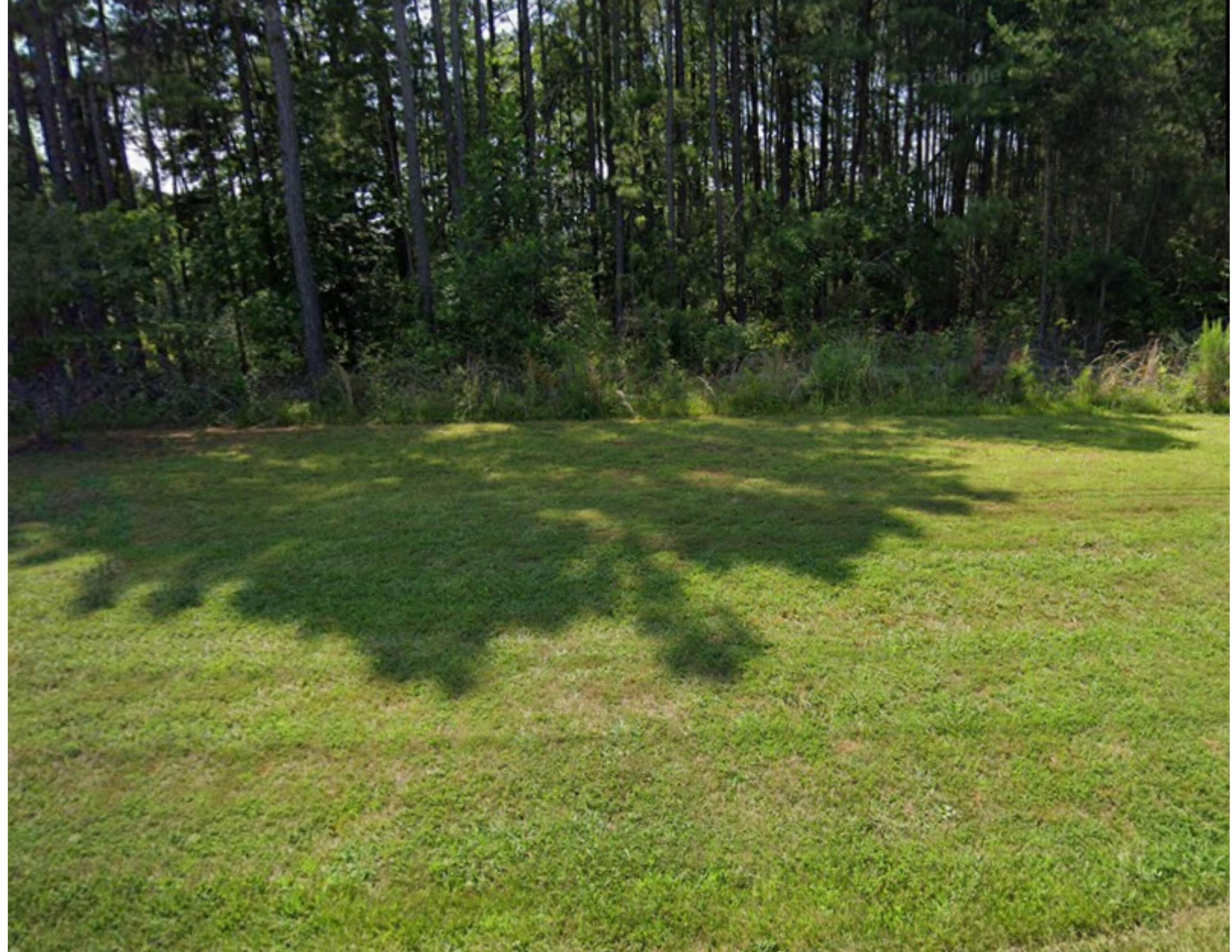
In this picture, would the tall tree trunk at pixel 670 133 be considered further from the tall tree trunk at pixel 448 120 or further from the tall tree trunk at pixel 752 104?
the tall tree trunk at pixel 448 120

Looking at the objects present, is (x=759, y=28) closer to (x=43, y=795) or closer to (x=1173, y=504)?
(x=1173, y=504)

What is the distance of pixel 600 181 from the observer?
607 inches

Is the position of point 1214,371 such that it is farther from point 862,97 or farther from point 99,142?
point 99,142

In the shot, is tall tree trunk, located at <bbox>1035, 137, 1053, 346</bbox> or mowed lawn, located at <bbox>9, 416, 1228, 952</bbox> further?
tall tree trunk, located at <bbox>1035, 137, 1053, 346</bbox>

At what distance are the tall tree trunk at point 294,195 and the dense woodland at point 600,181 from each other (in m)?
0.04

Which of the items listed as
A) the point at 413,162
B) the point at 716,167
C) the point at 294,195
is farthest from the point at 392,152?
the point at 716,167

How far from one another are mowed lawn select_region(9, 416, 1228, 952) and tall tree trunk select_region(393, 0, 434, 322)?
6.66 metres

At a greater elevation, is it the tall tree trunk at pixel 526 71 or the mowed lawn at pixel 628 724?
the tall tree trunk at pixel 526 71

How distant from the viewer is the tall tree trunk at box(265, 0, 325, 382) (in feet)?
29.4

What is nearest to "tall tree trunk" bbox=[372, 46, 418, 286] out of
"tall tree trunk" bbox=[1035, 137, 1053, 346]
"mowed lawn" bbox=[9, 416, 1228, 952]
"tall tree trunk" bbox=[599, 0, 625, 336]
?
"tall tree trunk" bbox=[599, 0, 625, 336]

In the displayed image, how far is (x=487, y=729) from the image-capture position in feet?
7.41

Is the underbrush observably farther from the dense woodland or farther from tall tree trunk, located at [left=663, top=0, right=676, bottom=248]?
tall tree trunk, located at [left=663, top=0, right=676, bottom=248]

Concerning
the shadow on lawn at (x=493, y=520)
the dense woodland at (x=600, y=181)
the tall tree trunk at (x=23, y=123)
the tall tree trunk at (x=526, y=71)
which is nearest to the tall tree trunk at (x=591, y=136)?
the dense woodland at (x=600, y=181)

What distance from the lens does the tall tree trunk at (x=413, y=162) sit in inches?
390
